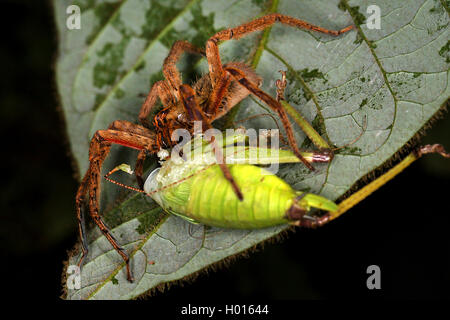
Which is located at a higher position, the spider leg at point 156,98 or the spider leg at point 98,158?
the spider leg at point 156,98

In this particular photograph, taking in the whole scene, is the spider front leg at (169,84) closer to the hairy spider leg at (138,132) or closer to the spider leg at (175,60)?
the spider leg at (175,60)

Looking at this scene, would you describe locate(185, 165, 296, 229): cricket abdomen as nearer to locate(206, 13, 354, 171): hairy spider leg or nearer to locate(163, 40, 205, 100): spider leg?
locate(206, 13, 354, 171): hairy spider leg

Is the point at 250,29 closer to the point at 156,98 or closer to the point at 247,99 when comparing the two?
the point at 247,99

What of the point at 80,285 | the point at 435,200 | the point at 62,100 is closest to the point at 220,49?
the point at 62,100

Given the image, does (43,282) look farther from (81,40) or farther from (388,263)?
(388,263)

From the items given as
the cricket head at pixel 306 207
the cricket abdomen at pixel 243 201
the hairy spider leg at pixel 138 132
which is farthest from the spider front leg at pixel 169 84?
the cricket head at pixel 306 207
